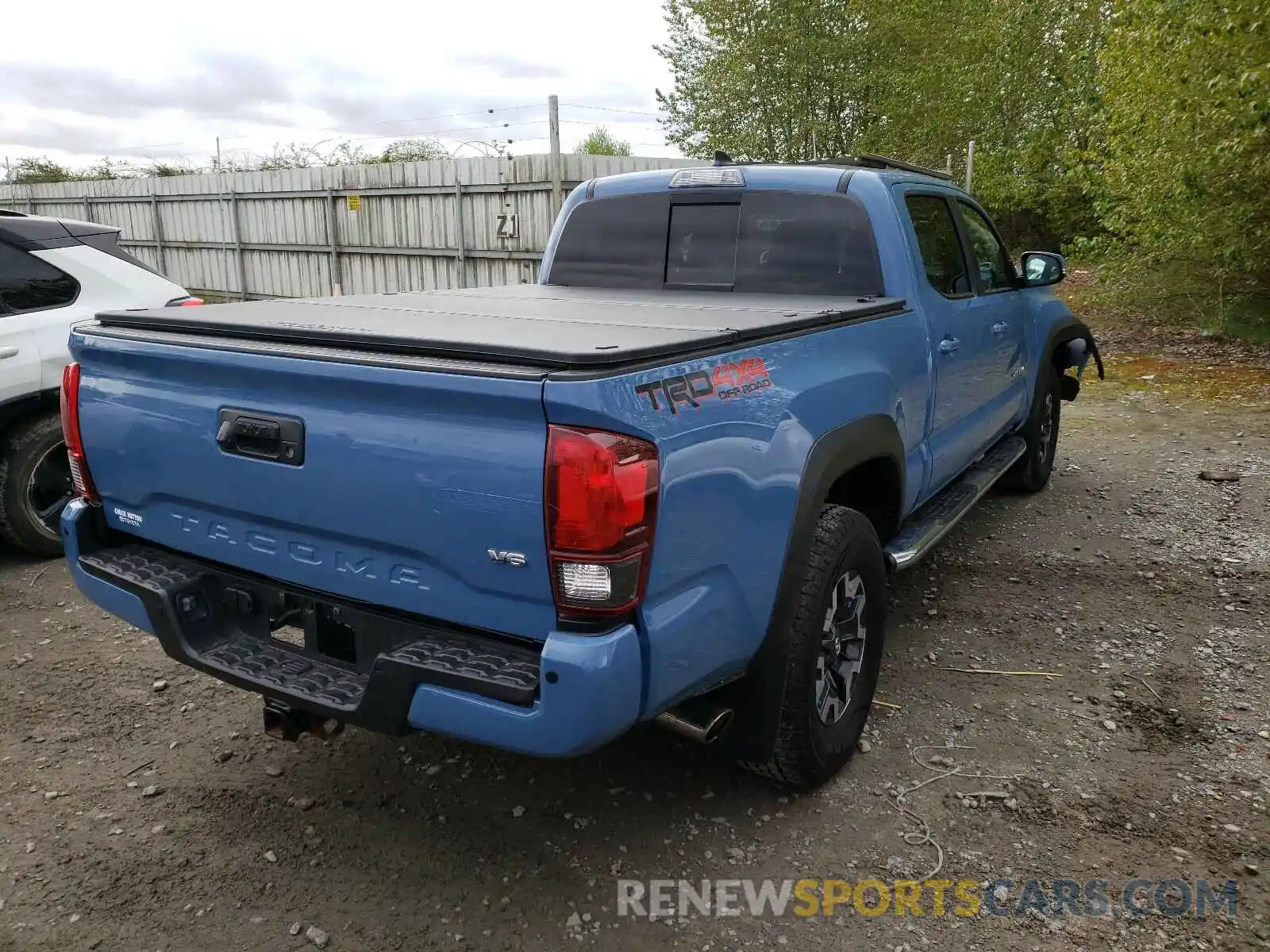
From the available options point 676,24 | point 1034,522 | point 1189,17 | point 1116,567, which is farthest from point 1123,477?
point 676,24

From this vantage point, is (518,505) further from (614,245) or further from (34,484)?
(34,484)

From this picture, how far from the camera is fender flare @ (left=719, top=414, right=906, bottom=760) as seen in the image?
265 centimetres

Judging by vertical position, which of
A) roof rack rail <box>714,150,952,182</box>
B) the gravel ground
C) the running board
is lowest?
the gravel ground

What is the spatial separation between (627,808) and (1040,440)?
426 centimetres

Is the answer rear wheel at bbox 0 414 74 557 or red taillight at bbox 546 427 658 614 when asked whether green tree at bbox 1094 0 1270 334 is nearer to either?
red taillight at bbox 546 427 658 614

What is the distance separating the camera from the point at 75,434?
2.95 m

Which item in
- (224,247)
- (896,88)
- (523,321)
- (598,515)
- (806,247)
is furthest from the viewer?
(896,88)

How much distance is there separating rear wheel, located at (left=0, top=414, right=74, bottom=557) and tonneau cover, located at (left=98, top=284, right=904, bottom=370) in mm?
2517

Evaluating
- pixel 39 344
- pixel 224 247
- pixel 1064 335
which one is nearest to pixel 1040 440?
pixel 1064 335

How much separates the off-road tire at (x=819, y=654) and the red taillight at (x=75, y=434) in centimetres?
216

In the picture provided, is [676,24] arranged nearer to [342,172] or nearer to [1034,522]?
[342,172]

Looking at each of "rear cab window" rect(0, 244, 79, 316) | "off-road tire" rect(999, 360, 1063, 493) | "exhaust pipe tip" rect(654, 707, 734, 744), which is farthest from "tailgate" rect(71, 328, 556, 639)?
"off-road tire" rect(999, 360, 1063, 493)

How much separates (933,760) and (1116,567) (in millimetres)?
2363

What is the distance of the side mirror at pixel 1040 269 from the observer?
207 inches
